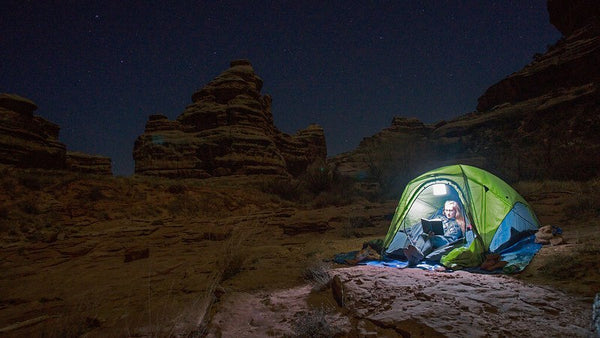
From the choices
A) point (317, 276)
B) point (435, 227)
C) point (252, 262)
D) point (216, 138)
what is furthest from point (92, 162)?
point (435, 227)

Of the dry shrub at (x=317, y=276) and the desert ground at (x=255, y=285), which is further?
the dry shrub at (x=317, y=276)

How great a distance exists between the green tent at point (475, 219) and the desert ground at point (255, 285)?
570 mm

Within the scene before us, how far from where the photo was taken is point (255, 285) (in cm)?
386

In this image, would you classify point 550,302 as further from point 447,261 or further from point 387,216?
point 387,216

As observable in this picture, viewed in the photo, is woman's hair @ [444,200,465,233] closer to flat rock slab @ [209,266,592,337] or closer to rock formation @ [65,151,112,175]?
flat rock slab @ [209,266,592,337]

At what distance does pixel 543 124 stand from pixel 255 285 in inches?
1389

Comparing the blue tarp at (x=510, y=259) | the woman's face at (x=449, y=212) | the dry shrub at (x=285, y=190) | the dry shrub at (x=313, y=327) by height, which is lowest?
the blue tarp at (x=510, y=259)

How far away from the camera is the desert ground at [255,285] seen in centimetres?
245

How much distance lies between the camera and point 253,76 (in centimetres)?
3681

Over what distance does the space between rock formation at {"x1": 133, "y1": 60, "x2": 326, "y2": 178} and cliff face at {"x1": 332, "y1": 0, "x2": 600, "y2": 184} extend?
40.2 ft

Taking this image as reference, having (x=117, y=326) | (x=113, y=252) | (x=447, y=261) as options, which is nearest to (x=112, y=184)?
(x=113, y=252)

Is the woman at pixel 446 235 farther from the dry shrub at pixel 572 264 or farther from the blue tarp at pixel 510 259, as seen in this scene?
the dry shrub at pixel 572 264

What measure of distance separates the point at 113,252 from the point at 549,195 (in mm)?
14285

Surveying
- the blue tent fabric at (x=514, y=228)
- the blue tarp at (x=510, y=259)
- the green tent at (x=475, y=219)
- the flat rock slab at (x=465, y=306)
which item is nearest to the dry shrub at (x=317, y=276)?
the flat rock slab at (x=465, y=306)
